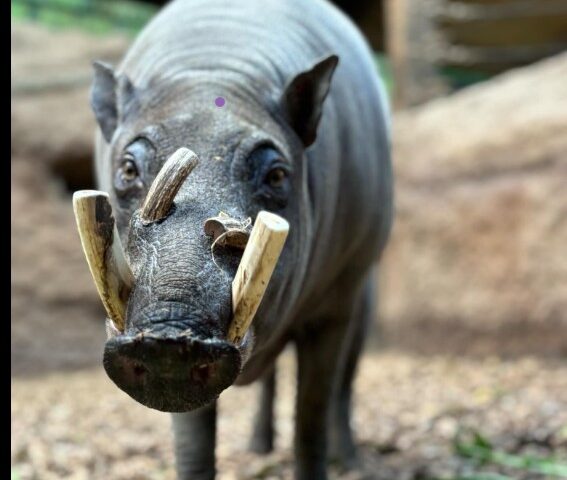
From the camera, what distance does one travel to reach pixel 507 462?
3486 mm

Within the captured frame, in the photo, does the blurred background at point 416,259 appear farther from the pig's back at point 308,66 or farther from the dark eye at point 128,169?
the dark eye at point 128,169

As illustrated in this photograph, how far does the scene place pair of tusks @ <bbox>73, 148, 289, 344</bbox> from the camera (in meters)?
1.81

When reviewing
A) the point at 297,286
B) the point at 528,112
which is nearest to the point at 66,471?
the point at 297,286

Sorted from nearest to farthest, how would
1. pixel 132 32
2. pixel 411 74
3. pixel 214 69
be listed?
pixel 214 69 < pixel 411 74 < pixel 132 32

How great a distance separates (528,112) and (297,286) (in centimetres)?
378

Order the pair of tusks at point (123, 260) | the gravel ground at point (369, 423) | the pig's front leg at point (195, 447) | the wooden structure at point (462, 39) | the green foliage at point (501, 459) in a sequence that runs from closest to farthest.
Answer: the pair of tusks at point (123, 260), the pig's front leg at point (195, 447), the green foliage at point (501, 459), the gravel ground at point (369, 423), the wooden structure at point (462, 39)

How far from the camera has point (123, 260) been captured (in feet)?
6.17

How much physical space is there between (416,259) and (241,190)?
164 inches

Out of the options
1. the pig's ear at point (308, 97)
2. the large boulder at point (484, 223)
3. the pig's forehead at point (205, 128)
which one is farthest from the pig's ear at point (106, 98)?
the large boulder at point (484, 223)

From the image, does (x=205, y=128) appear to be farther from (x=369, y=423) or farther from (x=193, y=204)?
(x=369, y=423)

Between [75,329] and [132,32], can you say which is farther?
[132,32]

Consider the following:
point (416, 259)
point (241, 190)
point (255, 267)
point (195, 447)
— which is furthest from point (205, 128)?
point (416, 259)

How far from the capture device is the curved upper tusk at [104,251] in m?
1.87

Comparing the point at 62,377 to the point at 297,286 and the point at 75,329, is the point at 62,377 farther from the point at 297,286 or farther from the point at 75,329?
the point at 297,286
